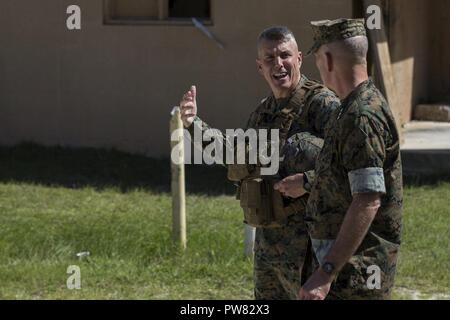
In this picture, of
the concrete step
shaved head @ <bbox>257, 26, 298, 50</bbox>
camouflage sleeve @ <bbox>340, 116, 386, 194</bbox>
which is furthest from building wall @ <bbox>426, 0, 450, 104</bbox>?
camouflage sleeve @ <bbox>340, 116, 386, 194</bbox>

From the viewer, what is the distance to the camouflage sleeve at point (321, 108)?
4508 millimetres

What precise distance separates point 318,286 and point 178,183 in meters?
3.66

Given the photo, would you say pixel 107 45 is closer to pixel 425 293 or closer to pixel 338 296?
pixel 425 293

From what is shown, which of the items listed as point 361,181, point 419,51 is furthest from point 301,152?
point 419,51

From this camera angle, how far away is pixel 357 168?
3.60 m

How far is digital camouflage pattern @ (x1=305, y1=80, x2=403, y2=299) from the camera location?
359 cm

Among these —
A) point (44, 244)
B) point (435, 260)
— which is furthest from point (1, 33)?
point (435, 260)

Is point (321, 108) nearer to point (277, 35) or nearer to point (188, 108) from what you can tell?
point (277, 35)

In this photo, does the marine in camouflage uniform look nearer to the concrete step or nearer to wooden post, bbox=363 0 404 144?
the concrete step

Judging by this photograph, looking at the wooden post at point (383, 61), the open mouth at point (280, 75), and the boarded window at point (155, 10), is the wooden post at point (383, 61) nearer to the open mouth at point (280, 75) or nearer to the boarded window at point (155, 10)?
the boarded window at point (155, 10)

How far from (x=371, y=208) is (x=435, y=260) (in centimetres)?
383

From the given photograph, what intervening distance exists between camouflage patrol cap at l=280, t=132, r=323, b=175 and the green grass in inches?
84.4

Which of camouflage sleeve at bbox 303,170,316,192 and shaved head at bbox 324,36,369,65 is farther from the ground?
shaved head at bbox 324,36,369,65
